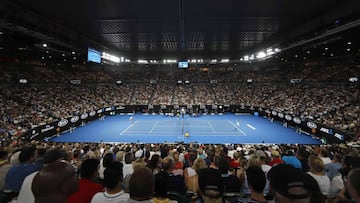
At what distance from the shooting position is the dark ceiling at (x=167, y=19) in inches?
591

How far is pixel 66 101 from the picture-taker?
3584 cm

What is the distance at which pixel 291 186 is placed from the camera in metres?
1.96

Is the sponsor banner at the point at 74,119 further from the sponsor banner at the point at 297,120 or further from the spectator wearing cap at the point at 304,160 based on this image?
the sponsor banner at the point at 297,120

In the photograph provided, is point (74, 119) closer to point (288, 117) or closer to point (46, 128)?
point (46, 128)

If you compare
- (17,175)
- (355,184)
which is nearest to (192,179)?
(355,184)

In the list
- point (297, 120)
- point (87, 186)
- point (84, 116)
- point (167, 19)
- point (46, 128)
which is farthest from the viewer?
point (84, 116)

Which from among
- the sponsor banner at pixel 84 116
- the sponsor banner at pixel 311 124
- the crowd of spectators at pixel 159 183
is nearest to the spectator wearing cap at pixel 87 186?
the crowd of spectators at pixel 159 183

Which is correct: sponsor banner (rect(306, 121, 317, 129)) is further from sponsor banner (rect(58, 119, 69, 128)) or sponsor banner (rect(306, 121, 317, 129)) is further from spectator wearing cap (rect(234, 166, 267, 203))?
sponsor banner (rect(58, 119, 69, 128))

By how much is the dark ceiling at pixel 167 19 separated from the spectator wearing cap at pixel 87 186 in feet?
45.1

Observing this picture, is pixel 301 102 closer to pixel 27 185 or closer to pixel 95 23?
pixel 95 23

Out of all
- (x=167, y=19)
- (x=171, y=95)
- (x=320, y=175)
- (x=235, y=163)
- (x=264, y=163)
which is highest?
(x=167, y=19)

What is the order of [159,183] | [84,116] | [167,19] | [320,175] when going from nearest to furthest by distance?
[159,183]
[320,175]
[167,19]
[84,116]

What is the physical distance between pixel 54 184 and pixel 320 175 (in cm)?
584

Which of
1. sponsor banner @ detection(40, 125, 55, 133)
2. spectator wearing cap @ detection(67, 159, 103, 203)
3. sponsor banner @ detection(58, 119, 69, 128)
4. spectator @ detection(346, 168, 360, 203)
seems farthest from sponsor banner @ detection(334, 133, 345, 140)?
sponsor banner @ detection(58, 119, 69, 128)
